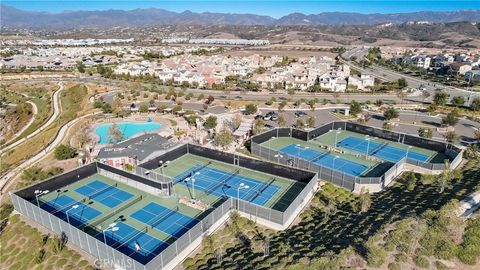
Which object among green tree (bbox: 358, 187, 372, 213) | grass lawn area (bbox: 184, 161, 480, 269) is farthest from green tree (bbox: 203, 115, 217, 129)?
green tree (bbox: 358, 187, 372, 213)

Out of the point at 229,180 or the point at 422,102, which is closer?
the point at 229,180

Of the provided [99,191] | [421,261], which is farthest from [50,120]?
[421,261]

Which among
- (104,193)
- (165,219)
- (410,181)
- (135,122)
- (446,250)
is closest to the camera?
(446,250)

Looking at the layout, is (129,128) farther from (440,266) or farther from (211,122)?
(440,266)

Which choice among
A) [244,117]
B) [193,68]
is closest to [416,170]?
[244,117]

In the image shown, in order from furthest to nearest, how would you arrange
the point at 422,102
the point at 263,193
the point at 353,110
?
the point at 422,102
the point at 353,110
the point at 263,193

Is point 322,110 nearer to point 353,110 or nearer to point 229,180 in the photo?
point 353,110
